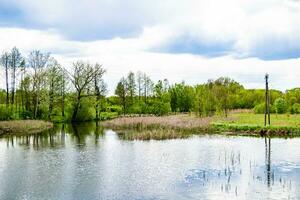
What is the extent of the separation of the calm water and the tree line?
89.1ft

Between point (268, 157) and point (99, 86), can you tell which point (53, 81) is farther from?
point (268, 157)

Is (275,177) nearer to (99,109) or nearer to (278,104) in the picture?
(278,104)

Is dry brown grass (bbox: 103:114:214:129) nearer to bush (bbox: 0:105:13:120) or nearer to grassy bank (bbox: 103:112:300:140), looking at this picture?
grassy bank (bbox: 103:112:300:140)

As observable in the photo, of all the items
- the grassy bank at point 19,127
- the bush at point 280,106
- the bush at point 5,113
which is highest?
the bush at point 280,106

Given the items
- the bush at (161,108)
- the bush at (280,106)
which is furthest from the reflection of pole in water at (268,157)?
the bush at (161,108)

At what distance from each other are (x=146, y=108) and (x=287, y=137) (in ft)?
133

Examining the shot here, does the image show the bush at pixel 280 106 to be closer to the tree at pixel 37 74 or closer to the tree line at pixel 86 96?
the tree line at pixel 86 96

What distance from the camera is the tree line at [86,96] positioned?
6088cm

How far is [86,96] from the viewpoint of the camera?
6681cm

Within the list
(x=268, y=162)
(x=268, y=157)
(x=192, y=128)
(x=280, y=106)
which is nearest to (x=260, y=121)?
(x=192, y=128)

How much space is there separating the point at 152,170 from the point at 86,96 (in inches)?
1819

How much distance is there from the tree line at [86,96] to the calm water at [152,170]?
1070 inches

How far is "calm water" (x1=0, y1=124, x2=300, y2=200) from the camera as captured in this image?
17141 mm

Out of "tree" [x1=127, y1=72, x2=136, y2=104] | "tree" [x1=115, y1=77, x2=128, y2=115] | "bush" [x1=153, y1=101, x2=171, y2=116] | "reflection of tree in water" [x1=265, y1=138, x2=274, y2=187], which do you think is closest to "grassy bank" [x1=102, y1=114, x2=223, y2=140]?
"reflection of tree in water" [x1=265, y1=138, x2=274, y2=187]
